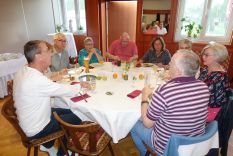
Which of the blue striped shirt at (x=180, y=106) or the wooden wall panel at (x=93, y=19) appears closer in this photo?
the blue striped shirt at (x=180, y=106)

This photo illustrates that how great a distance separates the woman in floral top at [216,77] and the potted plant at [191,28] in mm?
2211

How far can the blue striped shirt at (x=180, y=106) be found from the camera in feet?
3.71

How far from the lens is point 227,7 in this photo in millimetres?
3545

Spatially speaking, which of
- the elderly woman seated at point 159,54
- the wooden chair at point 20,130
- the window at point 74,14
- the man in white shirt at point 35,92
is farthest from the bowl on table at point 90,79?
the window at point 74,14

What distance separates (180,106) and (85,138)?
2.92ft

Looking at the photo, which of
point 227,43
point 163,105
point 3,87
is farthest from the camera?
point 227,43

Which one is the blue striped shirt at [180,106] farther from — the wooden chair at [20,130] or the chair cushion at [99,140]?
the wooden chair at [20,130]

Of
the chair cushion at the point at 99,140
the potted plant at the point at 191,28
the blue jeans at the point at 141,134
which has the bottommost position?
the chair cushion at the point at 99,140

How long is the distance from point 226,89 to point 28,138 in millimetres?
1783

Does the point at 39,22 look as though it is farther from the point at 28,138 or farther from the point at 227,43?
the point at 227,43

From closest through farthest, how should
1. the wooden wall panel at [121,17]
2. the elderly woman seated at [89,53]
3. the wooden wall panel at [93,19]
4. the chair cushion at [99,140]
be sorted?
the chair cushion at [99,140] < the elderly woman seated at [89,53] < the wooden wall panel at [93,19] < the wooden wall panel at [121,17]

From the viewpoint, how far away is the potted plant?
3.76 meters

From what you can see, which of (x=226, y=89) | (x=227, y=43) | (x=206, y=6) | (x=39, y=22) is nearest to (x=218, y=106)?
(x=226, y=89)

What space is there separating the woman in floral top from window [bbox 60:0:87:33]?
13.4ft
